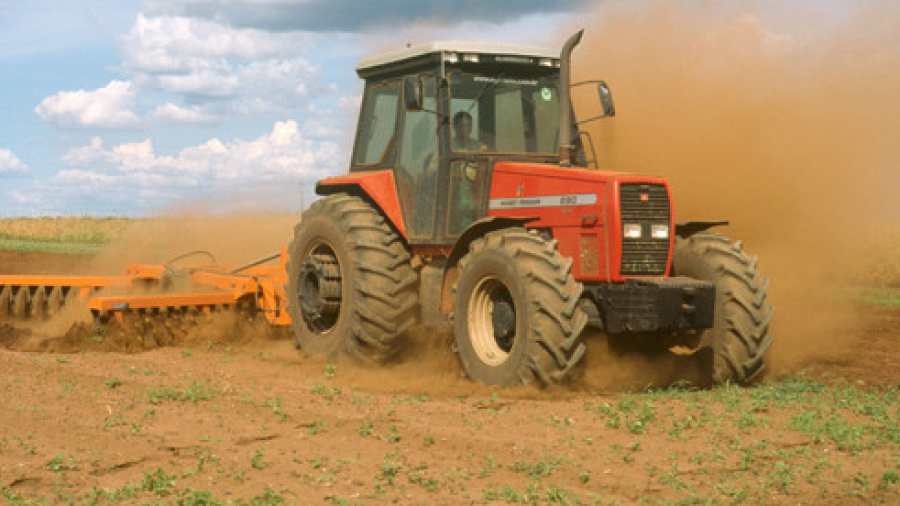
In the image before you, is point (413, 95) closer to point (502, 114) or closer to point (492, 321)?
point (502, 114)

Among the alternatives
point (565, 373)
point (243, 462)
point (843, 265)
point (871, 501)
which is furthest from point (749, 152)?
point (243, 462)

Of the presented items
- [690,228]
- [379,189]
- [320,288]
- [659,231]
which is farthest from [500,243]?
[320,288]

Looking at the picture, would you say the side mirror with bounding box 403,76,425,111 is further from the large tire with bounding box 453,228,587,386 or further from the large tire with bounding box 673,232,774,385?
the large tire with bounding box 673,232,774,385

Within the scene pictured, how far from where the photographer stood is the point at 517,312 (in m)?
8.57

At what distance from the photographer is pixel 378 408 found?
823 cm

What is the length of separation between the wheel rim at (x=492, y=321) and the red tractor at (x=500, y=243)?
1 centimetres

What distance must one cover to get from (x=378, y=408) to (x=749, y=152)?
23.2 feet

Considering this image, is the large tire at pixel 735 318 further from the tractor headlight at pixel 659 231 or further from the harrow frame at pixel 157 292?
the harrow frame at pixel 157 292

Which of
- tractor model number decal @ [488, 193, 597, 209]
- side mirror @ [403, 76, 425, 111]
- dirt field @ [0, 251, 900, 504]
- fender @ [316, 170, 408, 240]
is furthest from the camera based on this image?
fender @ [316, 170, 408, 240]

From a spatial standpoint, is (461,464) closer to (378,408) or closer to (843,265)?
(378,408)

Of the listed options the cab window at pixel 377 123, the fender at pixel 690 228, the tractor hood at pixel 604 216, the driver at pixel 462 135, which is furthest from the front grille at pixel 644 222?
the cab window at pixel 377 123

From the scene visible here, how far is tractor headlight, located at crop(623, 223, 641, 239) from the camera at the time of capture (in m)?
8.87

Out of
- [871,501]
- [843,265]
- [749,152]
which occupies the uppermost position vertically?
[749,152]

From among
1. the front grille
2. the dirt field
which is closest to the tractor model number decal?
the front grille
